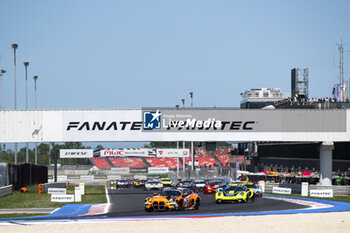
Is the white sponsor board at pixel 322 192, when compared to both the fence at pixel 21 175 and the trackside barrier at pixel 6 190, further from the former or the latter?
the fence at pixel 21 175

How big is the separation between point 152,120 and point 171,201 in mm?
15556

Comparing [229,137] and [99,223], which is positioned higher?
[229,137]

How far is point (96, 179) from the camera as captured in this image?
95.4m

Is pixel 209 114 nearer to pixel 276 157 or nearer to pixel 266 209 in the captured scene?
pixel 266 209

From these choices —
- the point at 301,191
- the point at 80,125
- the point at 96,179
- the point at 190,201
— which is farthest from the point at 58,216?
the point at 96,179

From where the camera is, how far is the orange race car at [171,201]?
28500 millimetres

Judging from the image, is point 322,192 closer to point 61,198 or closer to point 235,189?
point 235,189

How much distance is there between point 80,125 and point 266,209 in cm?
1886

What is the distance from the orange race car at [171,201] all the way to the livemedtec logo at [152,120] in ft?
45.8

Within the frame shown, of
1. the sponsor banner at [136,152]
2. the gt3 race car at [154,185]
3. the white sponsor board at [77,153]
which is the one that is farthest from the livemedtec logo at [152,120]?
the sponsor banner at [136,152]

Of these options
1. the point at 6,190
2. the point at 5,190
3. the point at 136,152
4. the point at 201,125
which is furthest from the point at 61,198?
the point at 136,152

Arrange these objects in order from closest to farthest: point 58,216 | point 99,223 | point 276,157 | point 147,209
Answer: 1. point 99,223
2. point 58,216
3. point 147,209
4. point 276,157

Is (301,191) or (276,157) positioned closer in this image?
(301,191)

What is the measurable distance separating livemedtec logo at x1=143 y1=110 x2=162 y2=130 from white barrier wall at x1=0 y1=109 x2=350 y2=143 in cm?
8
